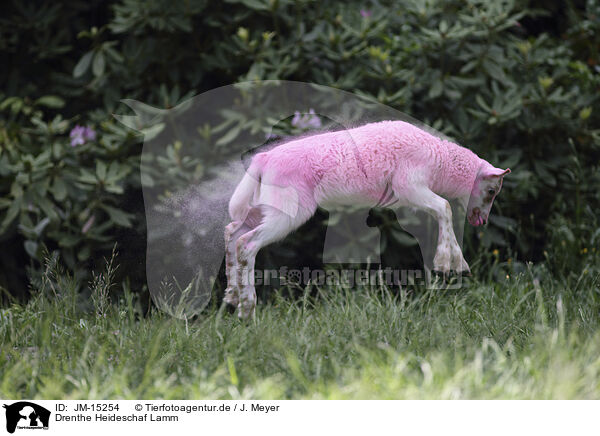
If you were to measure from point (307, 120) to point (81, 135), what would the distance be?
1829mm

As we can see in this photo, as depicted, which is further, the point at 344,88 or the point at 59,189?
the point at 59,189

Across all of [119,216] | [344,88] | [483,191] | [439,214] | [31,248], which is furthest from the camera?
[31,248]

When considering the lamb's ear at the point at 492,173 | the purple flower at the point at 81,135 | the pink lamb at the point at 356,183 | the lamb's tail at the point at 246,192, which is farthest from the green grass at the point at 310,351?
the purple flower at the point at 81,135

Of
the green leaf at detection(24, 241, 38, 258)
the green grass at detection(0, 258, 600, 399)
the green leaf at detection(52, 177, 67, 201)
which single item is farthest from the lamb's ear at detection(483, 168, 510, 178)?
the green leaf at detection(24, 241, 38, 258)

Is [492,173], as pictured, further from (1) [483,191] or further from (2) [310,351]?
(2) [310,351]

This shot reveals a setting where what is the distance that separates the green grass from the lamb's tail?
43 centimetres

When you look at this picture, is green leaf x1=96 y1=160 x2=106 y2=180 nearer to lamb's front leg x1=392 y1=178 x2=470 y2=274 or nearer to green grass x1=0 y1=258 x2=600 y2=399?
green grass x1=0 y1=258 x2=600 y2=399

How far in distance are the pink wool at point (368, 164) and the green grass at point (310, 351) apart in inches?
20.5

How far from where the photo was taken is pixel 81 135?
143 inches

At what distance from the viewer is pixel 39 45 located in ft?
13.3

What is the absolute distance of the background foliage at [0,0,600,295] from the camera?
11.1 ft

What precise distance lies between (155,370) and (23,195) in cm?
190

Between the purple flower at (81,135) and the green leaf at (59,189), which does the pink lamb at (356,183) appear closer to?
the green leaf at (59,189)

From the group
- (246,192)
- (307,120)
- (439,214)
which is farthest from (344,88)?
(439,214)
